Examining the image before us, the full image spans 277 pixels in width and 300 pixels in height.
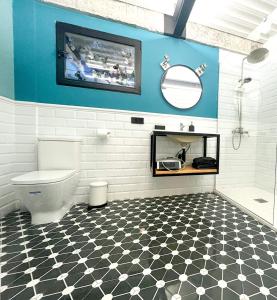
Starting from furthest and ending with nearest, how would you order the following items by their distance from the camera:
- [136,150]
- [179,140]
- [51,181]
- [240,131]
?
[240,131] < [136,150] < [179,140] < [51,181]

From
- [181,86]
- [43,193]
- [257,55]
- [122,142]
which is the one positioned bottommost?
[43,193]

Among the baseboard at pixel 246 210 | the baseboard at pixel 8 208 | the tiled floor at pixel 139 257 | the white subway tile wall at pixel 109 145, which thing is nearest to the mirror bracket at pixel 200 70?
the white subway tile wall at pixel 109 145

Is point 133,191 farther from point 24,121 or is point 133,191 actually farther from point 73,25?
point 73,25

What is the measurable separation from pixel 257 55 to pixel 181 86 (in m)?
1.16

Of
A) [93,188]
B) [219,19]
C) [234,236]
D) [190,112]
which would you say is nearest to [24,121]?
[93,188]

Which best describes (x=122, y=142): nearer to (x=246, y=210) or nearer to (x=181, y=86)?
(x=181, y=86)

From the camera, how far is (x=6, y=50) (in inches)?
58.7

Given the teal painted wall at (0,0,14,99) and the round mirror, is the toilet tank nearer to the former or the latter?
the teal painted wall at (0,0,14,99)

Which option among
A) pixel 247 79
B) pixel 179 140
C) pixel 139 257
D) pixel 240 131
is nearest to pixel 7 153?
pixel 139 257

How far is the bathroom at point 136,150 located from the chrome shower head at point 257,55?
0.02 m

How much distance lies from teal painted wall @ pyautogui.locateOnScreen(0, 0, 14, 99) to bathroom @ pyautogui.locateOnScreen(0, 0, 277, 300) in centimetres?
1

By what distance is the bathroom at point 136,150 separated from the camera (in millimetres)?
897

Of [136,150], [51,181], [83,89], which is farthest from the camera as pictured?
[136,150]

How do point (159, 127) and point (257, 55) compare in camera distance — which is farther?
point (257, 55)
